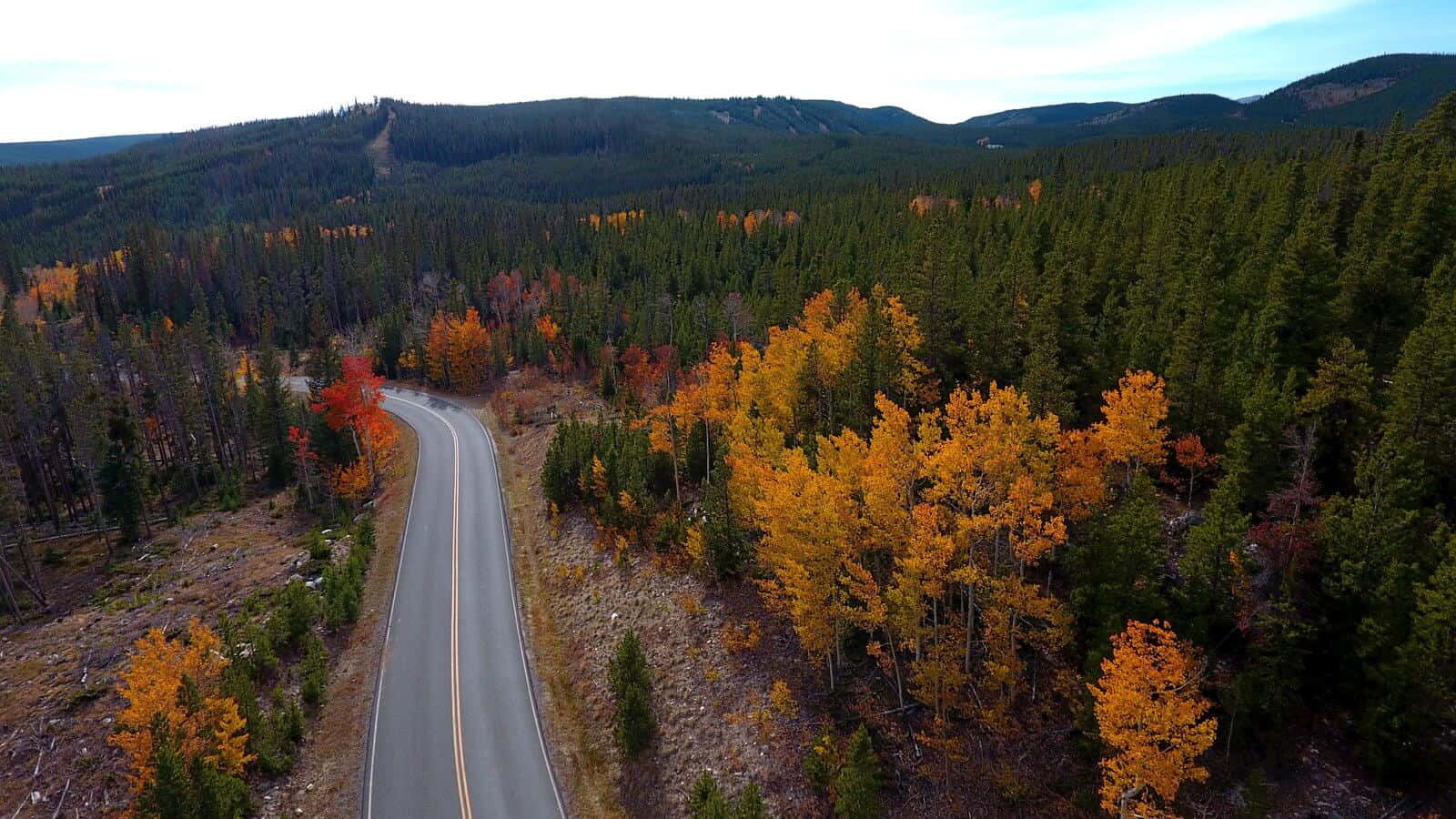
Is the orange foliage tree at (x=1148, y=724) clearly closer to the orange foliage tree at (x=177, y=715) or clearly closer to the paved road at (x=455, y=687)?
the paved road at (x=455, y=687)

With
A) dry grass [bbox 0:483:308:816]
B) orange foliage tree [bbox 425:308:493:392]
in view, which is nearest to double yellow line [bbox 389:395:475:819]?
dry grass [bbox 0:483:308:816]

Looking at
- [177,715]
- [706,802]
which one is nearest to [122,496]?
[177,715]

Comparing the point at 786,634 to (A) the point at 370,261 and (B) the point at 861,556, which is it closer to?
(B) the point at 861,556

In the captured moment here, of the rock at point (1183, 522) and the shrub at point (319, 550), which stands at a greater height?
the rock at point (1183, 522)

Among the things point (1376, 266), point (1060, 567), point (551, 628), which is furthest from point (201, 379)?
point (1376, 266)

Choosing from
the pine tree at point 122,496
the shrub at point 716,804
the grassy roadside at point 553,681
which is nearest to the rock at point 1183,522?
the shrub at point 716,804

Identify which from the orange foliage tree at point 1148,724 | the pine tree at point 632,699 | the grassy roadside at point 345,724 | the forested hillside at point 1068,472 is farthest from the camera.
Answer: the pine tree at point 632,699
